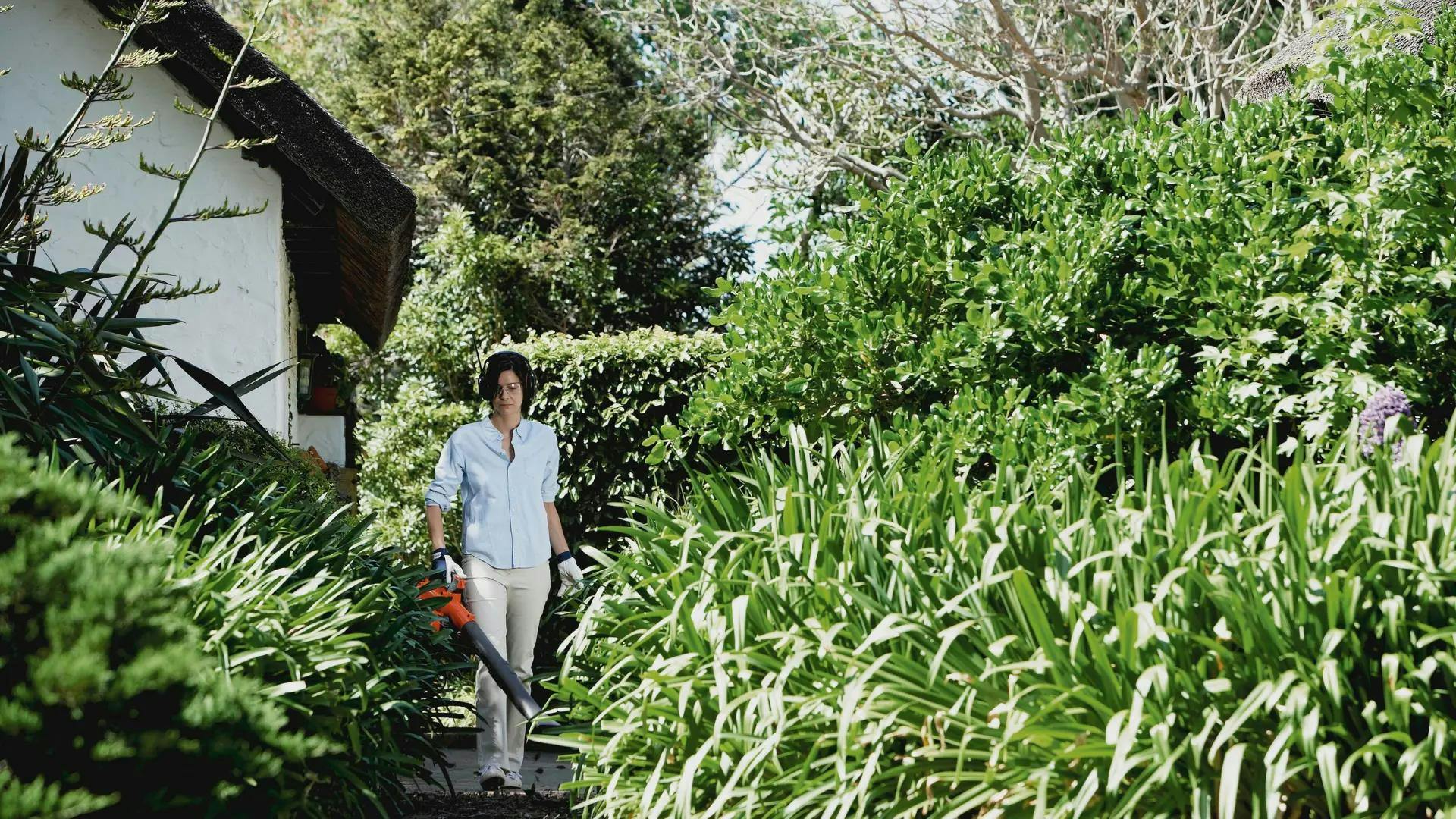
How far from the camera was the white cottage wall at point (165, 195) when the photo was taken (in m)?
7.13

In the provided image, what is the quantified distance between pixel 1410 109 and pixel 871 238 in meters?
2.07

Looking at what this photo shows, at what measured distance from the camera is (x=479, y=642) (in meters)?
5.27

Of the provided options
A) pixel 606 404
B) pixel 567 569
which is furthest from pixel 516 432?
Result: pixel 606 404

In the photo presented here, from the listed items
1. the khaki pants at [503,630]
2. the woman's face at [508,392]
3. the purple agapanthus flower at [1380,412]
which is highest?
the woman's face at [508,392]

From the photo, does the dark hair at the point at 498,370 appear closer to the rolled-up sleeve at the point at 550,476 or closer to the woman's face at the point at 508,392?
the woman's face at the point at 508,392

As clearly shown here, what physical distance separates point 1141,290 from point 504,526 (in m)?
2.93

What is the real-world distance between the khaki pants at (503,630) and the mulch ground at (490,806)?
Answer: 0.68 feet

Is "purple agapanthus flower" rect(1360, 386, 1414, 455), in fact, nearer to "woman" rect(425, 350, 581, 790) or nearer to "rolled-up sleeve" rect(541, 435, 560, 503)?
"woman" rect(425, 350, 581, 790)

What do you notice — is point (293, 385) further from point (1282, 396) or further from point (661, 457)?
point (1282, 396)

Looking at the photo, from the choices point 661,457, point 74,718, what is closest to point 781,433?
point 661,457

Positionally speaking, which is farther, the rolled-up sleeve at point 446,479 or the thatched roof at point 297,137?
the thatched roof at point 297,137

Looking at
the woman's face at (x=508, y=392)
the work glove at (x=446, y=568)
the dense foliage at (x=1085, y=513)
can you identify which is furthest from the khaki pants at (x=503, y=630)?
the dense foliage at (x=1085, y=513)

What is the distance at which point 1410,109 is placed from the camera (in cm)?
475

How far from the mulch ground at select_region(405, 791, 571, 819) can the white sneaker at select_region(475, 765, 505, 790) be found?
0.04 m
